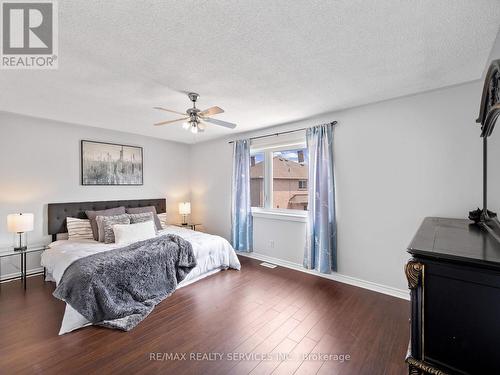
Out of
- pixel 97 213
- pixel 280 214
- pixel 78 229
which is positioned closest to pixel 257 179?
pixel 280 214

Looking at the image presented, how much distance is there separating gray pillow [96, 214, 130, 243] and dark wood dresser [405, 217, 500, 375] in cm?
367

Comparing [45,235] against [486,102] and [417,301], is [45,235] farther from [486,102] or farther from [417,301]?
[486,102]

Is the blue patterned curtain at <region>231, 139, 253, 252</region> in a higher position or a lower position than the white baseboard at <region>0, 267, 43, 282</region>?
higher

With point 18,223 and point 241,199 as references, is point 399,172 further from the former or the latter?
point 18,223

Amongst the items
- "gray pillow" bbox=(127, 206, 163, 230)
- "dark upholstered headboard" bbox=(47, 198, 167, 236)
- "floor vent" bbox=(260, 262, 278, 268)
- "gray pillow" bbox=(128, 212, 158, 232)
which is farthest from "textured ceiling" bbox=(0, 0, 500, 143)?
"floor vent" bbox=(260, 262, 278, 268)

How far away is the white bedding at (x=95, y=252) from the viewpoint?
84.4 inches

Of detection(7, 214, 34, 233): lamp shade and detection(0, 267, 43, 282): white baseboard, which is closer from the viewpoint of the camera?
detection(7, 214, 34, 233): lamp shade

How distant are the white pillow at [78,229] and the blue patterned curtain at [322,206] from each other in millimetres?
3524

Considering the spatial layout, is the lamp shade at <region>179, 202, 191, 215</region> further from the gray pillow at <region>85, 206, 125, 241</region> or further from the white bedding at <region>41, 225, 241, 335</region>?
the gray pillow at <region>85, 206, 125, 241</region>

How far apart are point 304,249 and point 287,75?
2.56 m

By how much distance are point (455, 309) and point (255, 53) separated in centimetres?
196

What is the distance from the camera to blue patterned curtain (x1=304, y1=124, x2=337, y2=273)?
320 cm

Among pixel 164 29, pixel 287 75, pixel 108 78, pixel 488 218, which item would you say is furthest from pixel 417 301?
pixel 108 78

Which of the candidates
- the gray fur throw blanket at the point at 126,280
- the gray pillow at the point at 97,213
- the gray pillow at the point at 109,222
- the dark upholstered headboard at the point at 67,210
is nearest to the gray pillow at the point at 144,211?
the gray pillow at the point at 97,213
